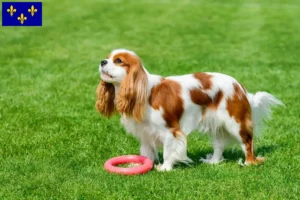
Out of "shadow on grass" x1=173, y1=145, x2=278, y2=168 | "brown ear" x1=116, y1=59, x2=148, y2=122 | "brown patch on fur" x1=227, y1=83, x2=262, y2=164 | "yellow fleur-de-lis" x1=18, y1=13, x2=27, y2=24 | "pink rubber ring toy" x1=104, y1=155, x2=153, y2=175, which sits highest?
"yellow fleur-de-lis" x1=18, y1=13, x2=27, y2=24

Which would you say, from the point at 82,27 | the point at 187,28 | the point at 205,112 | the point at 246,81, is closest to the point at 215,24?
the point at 187,28

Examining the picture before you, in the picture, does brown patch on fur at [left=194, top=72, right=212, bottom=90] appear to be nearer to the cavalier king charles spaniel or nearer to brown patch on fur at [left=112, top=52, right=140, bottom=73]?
the cavalier king charles spaniel

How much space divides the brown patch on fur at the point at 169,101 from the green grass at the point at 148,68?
0.58m

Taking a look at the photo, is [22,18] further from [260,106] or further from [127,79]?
[127,79]

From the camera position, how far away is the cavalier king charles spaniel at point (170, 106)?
6.51 meters

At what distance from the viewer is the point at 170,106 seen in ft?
21.7

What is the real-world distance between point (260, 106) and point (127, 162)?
1732 millimetres

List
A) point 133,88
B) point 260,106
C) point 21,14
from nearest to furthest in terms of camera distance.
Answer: point 133,88 < point 260,106 < point 21,14

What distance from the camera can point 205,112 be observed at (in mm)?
6871

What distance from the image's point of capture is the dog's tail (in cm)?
732

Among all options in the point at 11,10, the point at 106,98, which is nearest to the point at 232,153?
the point at 106,98

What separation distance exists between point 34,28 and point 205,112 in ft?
46.1

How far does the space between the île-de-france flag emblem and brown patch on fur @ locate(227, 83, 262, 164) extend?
43.2 ft

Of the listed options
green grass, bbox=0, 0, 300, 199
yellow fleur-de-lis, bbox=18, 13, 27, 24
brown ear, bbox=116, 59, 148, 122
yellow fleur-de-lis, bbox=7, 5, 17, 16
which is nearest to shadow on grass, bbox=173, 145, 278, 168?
green grass, bbox=0, 0, 300, 199
